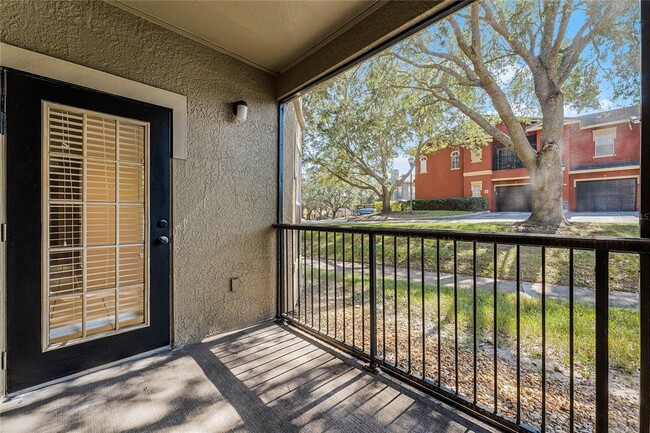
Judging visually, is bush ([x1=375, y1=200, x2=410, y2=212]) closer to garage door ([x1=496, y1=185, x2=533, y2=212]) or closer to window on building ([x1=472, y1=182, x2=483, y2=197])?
window on building ([x1=472, y1=182, x2=483, y2=197])

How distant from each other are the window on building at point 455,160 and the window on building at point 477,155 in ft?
0.29

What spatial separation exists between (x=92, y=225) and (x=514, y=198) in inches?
109

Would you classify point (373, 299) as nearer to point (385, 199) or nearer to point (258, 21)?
point (385, 199)

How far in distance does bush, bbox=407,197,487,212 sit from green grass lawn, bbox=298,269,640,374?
0.66m

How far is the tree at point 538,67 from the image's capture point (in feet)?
4.19

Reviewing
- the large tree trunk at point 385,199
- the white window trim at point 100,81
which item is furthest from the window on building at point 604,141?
the white window trim at point 100,81

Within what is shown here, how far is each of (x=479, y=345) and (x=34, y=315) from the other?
3.22 meters

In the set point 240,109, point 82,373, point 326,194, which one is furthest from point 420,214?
point 82,373

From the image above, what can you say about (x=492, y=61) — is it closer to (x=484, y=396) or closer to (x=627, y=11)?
(x=627, y=11)

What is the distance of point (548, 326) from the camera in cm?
219

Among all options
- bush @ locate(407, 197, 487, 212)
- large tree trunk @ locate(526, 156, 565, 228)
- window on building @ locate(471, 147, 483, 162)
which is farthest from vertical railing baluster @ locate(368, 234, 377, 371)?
large tree trunk @ locate(526, 156, 565, 228)

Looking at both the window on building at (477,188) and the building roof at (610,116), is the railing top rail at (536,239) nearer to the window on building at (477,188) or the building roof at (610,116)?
the window on building at (477,188)

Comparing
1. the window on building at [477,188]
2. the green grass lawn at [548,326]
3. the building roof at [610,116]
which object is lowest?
the green grass lawn at [548,326]

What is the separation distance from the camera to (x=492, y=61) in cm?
165
